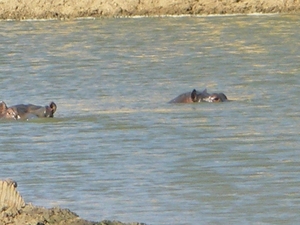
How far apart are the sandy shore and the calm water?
85.2 inches

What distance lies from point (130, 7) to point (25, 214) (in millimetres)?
16840

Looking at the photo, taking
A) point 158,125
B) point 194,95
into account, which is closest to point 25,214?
point 158,125

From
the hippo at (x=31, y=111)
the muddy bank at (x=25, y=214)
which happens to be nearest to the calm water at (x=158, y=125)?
the hippo at (x=31, y=111)

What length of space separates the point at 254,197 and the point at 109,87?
6.56 m

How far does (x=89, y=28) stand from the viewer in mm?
19656

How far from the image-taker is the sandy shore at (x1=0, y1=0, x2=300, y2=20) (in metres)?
21.0

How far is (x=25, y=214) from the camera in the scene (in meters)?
4.79

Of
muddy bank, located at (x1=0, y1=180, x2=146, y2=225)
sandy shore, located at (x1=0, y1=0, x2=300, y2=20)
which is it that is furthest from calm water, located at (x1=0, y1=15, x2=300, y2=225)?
sandy shore, located at (x1=0, y1=0, x2=300, y2=20)

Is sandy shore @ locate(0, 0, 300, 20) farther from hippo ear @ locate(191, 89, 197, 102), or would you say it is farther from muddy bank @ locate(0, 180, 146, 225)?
muddy bank @ locate(0, 180, 146, 225)

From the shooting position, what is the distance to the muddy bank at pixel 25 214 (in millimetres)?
4699

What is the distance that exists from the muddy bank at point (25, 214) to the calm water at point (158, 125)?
94 centimetres

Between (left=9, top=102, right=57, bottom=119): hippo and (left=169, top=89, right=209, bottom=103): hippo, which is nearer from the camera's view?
(left=9, top=102, right=57, bottom=119): hippo

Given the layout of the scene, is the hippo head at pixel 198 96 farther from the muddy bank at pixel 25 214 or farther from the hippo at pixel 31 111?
the muddy bank at pixel 25 214

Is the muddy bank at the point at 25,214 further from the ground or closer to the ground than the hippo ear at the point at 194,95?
further from the ground
